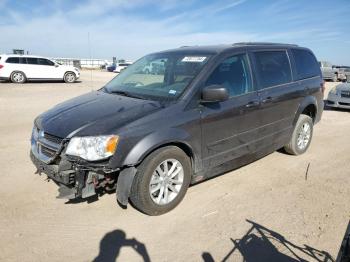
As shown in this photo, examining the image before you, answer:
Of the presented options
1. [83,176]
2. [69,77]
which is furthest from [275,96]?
[69,77]

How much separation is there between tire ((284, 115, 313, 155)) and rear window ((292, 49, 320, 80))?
77cm

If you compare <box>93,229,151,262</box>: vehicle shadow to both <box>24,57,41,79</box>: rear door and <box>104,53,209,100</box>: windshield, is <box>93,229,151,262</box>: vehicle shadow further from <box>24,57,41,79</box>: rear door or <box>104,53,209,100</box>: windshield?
<box>24,57,41,79</box>: rear door

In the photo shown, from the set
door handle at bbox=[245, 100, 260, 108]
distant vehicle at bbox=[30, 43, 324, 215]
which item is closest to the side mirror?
distant vehicle at bbox=[30, 43, 324, 215]

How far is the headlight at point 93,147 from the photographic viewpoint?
11.0 feet

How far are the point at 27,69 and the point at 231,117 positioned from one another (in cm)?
1880

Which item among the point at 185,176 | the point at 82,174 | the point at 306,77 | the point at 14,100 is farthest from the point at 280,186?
the point at 14,100

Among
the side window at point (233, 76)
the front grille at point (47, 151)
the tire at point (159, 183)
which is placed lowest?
the tire at point (159, 183)

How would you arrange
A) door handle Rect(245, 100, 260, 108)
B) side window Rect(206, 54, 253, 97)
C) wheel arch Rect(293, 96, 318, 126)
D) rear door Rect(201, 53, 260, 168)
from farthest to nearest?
wheel arch Rect(293, 96, 318, 126), door handle Rect(245, 100, 260, 108), side window Rect(206, 54, 253, 97), rear door Rect(201, 53, 260, 168)

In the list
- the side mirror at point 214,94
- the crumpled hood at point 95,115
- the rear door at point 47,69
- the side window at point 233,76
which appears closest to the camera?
the crumpled hood at point 95,115

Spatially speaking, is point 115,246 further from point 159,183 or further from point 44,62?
point 44,62

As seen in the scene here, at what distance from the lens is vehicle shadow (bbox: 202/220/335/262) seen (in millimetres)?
3045

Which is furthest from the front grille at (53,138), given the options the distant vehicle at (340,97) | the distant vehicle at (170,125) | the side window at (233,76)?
the distant vehicle at (340,97)

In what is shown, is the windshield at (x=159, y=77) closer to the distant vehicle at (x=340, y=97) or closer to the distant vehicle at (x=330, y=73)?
the distant vehicle at (x=340, y=97)

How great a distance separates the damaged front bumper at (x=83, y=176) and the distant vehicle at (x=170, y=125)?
0.03ft
